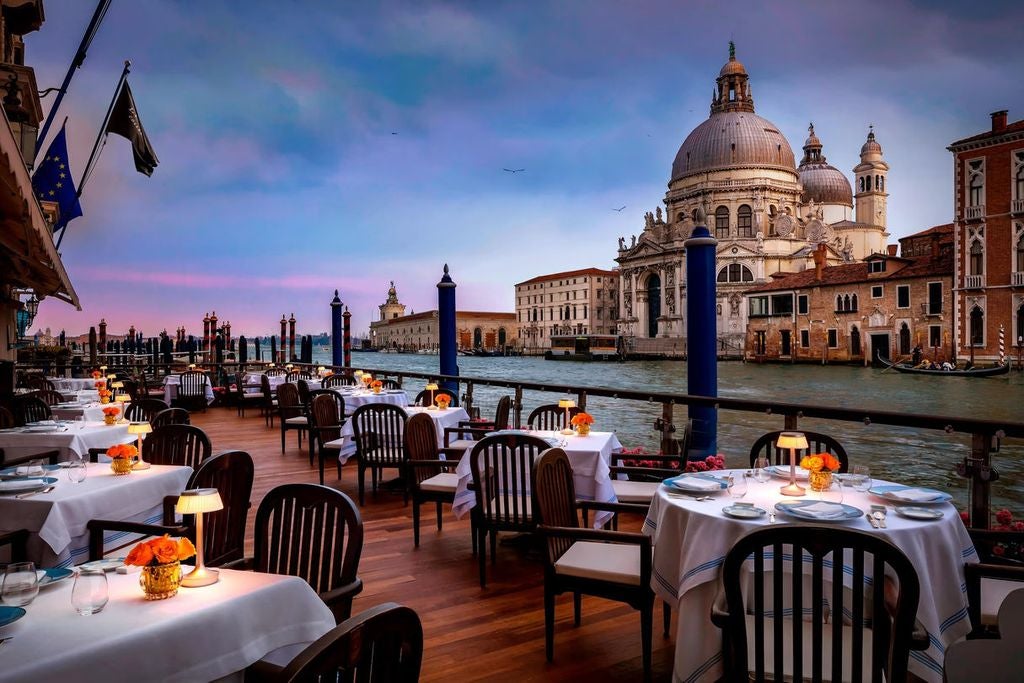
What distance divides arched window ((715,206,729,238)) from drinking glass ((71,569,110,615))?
239 feet

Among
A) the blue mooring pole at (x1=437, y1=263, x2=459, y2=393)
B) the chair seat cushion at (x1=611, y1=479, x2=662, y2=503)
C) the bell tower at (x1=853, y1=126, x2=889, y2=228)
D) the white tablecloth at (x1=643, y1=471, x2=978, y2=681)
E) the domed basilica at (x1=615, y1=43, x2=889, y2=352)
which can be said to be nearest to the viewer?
the white tablecloth at (x1=643, y1=471, x2=978, y2=681)

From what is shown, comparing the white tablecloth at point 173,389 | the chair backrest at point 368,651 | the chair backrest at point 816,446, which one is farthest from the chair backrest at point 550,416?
the white tablecloth at point 173,389

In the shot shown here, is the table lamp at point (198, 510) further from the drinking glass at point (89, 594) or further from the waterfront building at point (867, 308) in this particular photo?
the waterfront building at point (867, 308)

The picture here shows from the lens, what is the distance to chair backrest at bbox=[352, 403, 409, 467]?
6062 millimetres

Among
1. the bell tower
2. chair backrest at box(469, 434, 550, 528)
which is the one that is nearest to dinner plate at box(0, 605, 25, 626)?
chair backrest at box(469, 434, 550, 528)

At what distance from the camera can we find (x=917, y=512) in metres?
2.57

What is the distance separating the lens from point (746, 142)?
6994 centimetres

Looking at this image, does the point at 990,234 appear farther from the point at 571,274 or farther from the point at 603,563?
the point at 571,274

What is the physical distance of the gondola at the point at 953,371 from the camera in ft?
111

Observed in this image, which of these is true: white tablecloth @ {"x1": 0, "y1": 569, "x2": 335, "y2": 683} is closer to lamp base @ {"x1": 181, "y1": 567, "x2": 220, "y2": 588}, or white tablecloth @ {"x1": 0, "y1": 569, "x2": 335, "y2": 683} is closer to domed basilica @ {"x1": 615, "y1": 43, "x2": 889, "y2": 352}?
lamp base @ {"x1": 181, "y1": 567, "x2": 220, "y2": 588}

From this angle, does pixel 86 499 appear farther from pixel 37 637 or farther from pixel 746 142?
pixel 746 142

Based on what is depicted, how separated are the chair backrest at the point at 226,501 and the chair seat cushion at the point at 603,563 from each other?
1.60 m

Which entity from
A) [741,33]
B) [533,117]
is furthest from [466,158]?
[741,33]

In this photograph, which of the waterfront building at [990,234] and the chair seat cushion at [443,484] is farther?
the waterfront building at [990,234]
